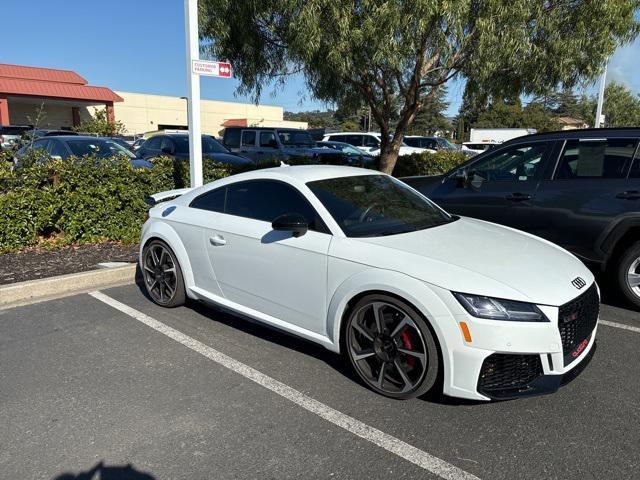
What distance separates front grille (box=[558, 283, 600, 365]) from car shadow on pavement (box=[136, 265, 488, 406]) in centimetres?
65

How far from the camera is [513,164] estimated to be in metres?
5.93

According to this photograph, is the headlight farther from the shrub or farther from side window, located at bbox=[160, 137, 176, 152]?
side window, located at bbox=[160, 137, 176, 152]

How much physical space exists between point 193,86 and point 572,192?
5106mm

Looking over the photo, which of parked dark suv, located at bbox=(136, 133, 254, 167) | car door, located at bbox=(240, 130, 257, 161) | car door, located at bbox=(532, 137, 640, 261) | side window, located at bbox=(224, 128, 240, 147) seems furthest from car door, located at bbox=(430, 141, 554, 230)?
side window, located at bbox=(224, 128, 240, 147)

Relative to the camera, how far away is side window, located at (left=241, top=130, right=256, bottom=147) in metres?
15.4

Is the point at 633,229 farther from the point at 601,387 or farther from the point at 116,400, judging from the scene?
the point at 116,400

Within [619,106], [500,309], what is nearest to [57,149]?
[500,309]

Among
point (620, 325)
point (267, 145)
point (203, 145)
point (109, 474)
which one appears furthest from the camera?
point (267, 145)

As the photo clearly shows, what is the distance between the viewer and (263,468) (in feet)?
8.77

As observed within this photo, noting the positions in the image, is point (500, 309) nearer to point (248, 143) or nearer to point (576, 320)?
point (576, 320)

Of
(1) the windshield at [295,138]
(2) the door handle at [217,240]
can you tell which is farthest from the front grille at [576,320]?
(1) the windshield at [295,138]

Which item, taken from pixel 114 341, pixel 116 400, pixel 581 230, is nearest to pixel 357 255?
pixel 116 400

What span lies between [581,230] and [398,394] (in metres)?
3.16

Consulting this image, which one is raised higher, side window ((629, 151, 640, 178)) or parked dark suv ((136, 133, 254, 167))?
side window ((629, 151, 640, 178))
